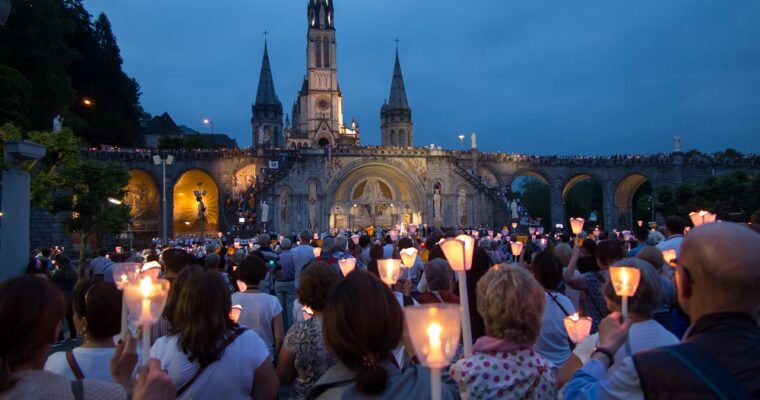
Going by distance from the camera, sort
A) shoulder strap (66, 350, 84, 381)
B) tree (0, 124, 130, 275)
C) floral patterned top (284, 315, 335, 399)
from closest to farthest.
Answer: shoulder strap (66, 350, 84, 381) → floral patterned top (284, 315, 335, 399) → tree (0, 124, 130, 275)

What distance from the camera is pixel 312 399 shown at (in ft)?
8.43

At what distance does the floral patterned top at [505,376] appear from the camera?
2840mm

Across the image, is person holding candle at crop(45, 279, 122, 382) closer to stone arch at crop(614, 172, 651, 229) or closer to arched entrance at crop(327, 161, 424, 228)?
arched entrance at crop(327, 161, 424, 228)

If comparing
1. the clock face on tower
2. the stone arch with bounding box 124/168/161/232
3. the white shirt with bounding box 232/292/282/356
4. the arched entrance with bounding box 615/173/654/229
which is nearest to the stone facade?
the stone arch with bounding box 124/168/161/232

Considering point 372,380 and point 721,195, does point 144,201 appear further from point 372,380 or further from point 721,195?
point 372,380

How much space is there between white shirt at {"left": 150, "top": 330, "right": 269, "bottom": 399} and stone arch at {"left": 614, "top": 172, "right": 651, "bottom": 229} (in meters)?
49.8

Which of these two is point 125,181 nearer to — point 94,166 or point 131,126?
point 94,166

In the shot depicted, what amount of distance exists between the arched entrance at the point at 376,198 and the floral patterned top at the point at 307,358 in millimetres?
39336

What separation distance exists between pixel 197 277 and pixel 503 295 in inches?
73.1

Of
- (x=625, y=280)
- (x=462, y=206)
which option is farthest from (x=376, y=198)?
(x=625, y=280)

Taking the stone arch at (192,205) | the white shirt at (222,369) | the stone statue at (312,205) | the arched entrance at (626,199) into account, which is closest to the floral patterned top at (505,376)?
the white shirt at (222,369)

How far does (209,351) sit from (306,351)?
69cm

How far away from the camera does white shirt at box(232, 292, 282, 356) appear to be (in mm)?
5355

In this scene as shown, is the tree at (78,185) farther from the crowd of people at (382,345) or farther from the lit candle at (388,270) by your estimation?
the crowd of people at (382,345)
